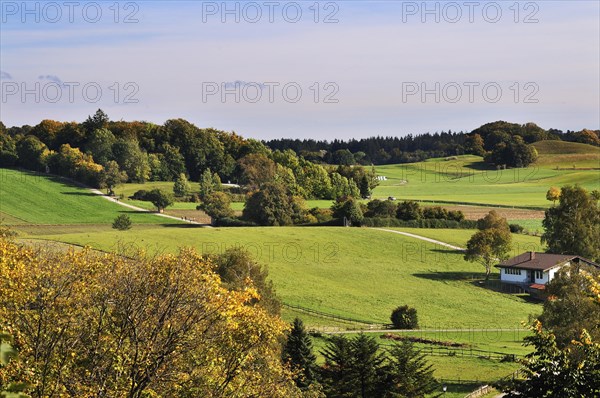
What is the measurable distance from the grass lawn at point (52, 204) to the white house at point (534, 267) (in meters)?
45.6

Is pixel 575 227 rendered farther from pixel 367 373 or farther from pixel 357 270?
pixel 367 373

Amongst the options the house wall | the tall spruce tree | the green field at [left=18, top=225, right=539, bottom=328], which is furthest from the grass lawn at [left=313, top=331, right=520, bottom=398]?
the house wall

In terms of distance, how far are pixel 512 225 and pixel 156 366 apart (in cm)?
9715

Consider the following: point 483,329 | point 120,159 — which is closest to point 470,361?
point 483,329

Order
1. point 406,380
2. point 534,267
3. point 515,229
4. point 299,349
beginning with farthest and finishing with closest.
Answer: point 515,229, point 534,267, point 299,349, point 406,380

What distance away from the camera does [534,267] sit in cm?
8419

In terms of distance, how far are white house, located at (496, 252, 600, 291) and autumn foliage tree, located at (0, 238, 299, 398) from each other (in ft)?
211

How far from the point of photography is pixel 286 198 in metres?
111

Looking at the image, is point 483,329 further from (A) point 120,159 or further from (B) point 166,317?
(A) point 120,159

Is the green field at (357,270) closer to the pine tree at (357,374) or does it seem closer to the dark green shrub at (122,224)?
the dark green shrub at (122,224)

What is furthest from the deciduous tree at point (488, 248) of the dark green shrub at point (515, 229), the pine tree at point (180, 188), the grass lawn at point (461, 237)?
the pine tree at point (180, 188)

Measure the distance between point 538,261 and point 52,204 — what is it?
70.8 m

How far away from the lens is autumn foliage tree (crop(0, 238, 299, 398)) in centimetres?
2066

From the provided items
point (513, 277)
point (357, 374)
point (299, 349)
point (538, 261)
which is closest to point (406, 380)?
point (357, 374)
